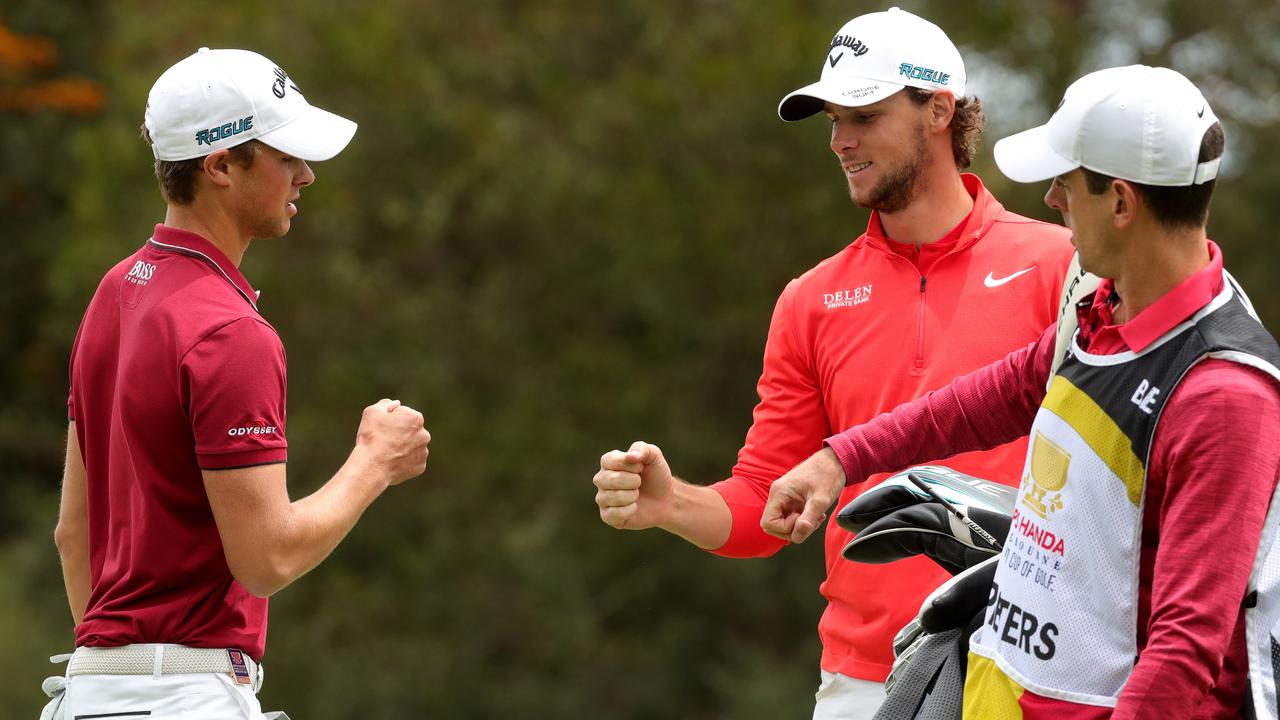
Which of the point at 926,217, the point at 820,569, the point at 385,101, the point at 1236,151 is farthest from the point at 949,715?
the point at 1236,151

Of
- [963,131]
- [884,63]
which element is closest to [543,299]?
[963,131]

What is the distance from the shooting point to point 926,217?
12.7 feet

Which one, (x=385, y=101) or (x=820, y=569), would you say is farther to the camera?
(x=385, y=101)

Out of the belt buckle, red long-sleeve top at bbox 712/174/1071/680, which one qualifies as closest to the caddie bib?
red long-sleeve top at bbox 712/174/1071/680

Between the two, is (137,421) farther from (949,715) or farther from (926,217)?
(926,217)

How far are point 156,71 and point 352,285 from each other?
10.7 ft

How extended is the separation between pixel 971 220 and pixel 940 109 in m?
0.29

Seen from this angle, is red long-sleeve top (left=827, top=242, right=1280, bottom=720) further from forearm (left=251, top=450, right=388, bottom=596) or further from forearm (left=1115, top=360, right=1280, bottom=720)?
forearm (left=251, top=450, right=388, bottom=596)

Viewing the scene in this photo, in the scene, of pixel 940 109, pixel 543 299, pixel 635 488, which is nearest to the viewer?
pixel 635 488

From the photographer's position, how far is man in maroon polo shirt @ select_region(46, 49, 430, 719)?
2.95 m

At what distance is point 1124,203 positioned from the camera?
8.12ft

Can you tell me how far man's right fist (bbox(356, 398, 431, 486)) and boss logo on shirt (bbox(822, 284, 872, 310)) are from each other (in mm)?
1114

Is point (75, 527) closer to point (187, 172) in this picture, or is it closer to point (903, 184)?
point (187, 172)

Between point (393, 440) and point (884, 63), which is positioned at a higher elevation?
point (884, 63)
